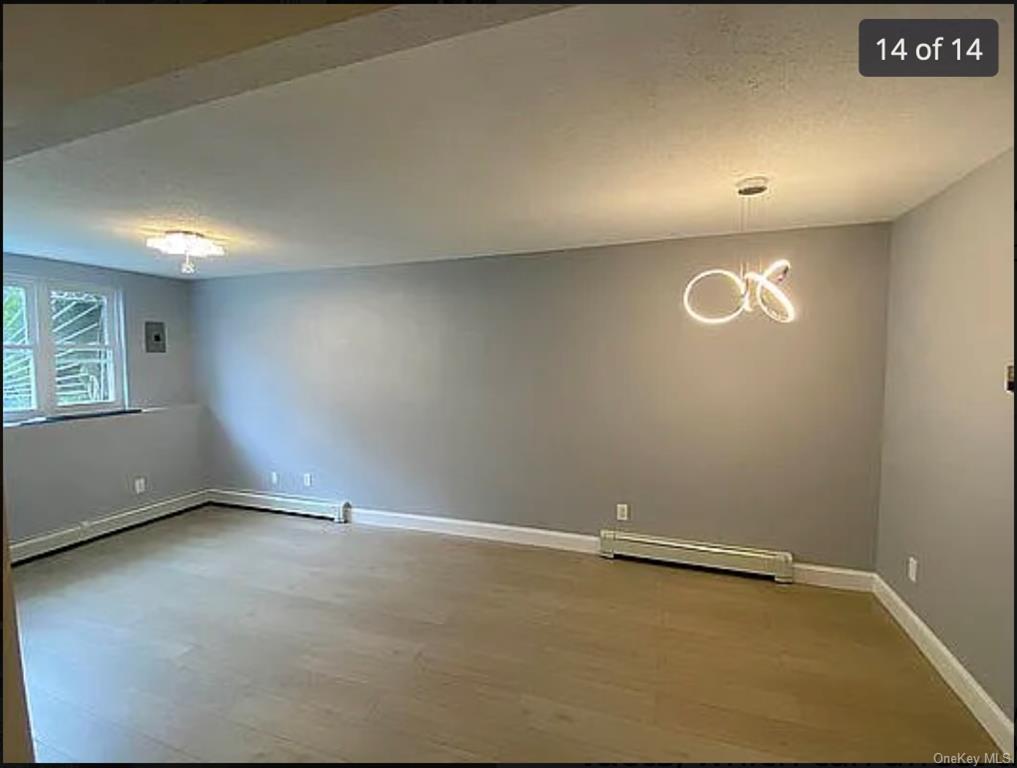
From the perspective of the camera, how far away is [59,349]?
2.57 meters

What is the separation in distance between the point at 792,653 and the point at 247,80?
125 inches

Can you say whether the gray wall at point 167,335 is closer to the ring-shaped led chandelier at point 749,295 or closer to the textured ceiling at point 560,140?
the textured ceiling at point 560,140

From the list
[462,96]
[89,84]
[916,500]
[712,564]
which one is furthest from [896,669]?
[89,84]

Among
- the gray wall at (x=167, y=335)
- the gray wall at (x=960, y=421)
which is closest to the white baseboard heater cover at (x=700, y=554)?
the gray wall at (x=960, y=421)

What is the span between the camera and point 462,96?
1608 millimetres

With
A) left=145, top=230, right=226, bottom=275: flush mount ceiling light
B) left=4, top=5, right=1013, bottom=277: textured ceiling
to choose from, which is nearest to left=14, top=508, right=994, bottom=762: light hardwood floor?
left=4, top=5, right=1013, bottom=277: textured ceiling

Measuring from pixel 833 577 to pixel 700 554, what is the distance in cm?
82

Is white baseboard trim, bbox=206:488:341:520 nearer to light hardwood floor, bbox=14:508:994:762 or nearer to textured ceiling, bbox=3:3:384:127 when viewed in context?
light hardwood floor, bbox=14:508:994:762

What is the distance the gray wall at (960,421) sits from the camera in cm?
91

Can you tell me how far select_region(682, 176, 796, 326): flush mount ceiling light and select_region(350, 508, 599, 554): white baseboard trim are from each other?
189cm

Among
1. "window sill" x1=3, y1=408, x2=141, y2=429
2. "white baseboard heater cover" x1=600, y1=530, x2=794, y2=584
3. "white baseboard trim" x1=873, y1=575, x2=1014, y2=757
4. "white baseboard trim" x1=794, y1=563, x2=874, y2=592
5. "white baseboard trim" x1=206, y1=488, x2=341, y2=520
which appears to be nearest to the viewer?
"white baseboard trim" x1=873, y1=575, x2=1014, y2=757

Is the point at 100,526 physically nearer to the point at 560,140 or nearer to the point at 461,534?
the point at 461,534

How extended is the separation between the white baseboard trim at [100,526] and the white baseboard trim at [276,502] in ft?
0.63

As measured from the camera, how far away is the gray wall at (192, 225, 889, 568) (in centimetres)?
340
